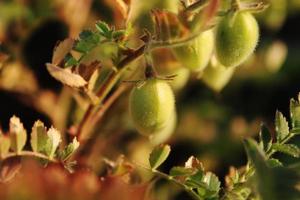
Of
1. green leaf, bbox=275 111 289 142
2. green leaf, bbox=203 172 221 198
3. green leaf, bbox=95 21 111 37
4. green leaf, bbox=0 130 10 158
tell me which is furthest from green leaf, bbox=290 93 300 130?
green leaf, bbox=0 130 10 158

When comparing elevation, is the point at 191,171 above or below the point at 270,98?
above

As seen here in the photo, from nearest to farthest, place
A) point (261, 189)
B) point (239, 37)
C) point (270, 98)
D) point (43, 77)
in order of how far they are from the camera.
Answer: point (261, 189), point (239, 37), point (43, 77), point (270, 98)

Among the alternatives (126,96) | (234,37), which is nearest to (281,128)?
(234,37)

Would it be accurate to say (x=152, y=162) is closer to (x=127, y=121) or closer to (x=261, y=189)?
(x=261, y=189)

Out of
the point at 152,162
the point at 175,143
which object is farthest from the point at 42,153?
the point at 175,143

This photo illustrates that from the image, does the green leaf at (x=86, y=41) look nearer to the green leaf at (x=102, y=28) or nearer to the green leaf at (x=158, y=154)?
the green leaf at (x=102, y=28)

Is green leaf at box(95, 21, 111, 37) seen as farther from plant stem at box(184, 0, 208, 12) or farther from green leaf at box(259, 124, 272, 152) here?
green leaf at box(259, 124, 272, 152)
